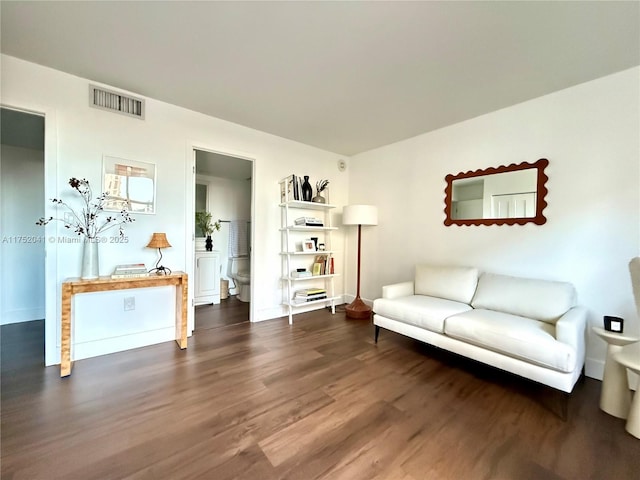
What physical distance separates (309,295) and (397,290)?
1282 mm

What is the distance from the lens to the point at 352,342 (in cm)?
277

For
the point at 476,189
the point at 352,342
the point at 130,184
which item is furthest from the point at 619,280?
the point at 130,184

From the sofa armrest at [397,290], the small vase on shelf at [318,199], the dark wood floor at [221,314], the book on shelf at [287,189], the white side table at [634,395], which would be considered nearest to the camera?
the white side table at [634,395]

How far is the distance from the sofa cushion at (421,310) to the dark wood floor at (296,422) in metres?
0.37

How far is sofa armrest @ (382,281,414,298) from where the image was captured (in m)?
2.82

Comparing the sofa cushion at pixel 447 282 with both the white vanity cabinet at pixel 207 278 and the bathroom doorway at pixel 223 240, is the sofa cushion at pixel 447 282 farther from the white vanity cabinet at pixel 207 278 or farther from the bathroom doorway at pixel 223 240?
the white vanity cabinet at pixel 207 278

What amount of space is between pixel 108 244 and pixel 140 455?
186cm

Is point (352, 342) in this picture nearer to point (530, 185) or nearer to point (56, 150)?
point (530, 185)

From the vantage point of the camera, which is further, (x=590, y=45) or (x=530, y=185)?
(x=530, y=185)

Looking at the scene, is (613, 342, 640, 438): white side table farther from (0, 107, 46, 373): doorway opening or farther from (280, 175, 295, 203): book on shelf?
(0, 107, 46, 373): doorway opening

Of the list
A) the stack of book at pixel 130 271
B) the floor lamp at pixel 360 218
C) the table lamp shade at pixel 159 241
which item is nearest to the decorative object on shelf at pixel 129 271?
the stack of book at pixel 130 271

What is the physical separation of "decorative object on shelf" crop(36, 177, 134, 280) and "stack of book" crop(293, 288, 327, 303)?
85.4 inches

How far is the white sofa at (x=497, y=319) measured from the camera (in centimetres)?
168

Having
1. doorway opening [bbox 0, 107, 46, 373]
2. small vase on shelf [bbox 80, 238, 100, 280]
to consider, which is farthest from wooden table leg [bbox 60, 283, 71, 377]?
doorway opening [bbox 0, 107, 46, 373]
